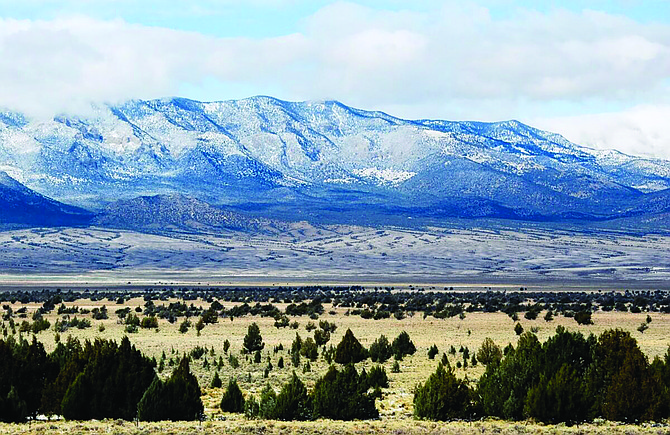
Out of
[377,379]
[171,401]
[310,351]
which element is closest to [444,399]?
[171,401]

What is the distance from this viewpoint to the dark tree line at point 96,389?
1619 centimetres

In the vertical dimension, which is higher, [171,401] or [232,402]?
[171,401]

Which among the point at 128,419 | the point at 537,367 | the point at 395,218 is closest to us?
the point at 128,419

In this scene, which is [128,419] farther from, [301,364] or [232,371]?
[301,364]

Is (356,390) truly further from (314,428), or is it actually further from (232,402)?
(232,402)

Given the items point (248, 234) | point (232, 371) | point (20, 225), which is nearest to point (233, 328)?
point (232, 371)

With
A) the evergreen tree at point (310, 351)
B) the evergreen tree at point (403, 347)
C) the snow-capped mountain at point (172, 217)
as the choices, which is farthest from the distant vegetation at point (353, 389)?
the snow-capped mountain at point (172, 217)

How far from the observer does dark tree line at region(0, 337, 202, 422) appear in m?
16.2

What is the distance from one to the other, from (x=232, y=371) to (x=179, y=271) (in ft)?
335

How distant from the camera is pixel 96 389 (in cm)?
1636

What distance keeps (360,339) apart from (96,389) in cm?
2028

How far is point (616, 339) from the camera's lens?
1761 cm

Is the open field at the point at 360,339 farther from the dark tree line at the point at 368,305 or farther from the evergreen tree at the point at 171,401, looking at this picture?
the dark tree line at the point at 368,305

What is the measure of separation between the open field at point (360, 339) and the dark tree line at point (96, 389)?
2.16 feet
